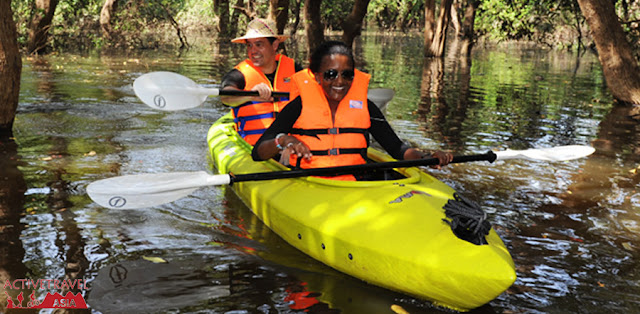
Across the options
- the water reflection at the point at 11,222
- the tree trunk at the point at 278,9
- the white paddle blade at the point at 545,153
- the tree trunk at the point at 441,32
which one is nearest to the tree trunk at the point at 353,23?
the tree trunk at the point at 278,9

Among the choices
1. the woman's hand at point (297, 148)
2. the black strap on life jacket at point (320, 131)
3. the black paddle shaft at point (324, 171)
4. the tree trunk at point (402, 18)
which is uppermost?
the tree trunk at point (402, 18)

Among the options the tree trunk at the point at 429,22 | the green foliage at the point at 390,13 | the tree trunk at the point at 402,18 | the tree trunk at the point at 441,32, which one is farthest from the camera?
the tree trunk at the point at 402,18

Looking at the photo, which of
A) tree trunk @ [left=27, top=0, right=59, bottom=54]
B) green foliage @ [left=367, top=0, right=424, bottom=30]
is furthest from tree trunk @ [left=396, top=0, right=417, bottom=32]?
tree trunk @ [left=27, top=0, right=59, bottom=54]

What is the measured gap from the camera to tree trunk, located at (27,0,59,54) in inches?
558

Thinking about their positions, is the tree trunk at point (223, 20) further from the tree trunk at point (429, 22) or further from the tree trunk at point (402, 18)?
the tree trunk at point (402, 18)

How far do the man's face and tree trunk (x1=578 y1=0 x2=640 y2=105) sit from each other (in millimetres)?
7146

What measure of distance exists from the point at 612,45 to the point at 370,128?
8187 millimetres

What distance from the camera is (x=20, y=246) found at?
3945mm

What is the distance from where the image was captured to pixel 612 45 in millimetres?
10734

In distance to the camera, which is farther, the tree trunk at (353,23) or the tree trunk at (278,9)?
the tree trunk at (353,23)

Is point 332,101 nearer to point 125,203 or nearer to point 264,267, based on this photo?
point 264,267

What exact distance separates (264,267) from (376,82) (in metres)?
10.5

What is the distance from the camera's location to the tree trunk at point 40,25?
14172mm

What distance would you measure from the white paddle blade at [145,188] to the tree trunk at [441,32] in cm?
1719
